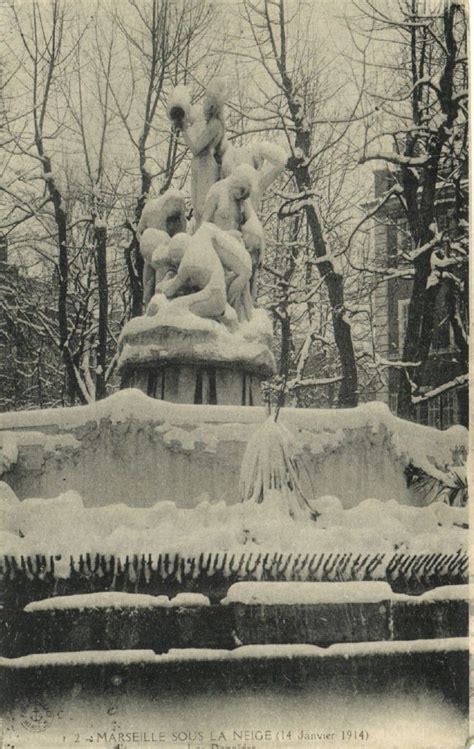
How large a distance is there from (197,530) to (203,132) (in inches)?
158

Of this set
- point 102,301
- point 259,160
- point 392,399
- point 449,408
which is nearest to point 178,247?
point 259,160

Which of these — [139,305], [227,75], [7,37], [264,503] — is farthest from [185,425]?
[227,75]

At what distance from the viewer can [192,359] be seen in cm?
879

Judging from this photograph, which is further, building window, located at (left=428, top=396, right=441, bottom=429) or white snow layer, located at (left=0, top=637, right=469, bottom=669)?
building window, located at (left=428, top=396, right=441, bottom=429)

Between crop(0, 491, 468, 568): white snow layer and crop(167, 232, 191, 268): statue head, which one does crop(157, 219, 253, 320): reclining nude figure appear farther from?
crop(0, 491, 468, 568): white snow layer

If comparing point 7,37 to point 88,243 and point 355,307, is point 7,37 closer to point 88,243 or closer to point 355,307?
point 88,243

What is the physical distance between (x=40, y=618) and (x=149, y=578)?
0.72 meters

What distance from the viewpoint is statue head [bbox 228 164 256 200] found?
9461 mm

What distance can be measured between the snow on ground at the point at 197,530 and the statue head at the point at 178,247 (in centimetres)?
250

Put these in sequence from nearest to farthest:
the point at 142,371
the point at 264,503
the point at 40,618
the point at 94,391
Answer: the point at 40,618 < the point at 264,503 < the point at 142,371 < the point at 94,391

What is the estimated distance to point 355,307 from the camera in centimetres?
1326

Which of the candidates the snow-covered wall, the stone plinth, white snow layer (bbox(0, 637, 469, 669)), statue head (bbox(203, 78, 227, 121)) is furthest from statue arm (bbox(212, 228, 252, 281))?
white snow layer (bbox(0, 637, 469, 669))

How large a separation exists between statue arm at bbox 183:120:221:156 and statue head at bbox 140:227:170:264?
809 millimetres

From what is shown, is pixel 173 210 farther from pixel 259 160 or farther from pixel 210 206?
pixel 259 160
